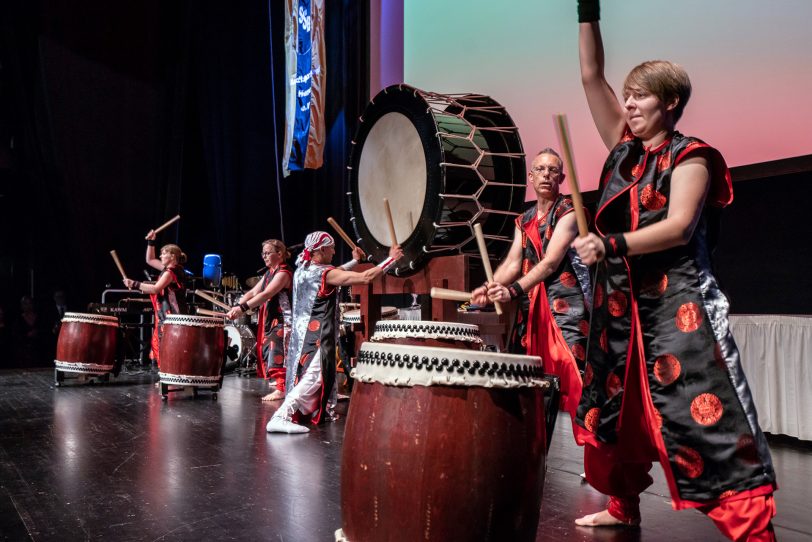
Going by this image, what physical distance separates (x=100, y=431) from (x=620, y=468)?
2.72 m

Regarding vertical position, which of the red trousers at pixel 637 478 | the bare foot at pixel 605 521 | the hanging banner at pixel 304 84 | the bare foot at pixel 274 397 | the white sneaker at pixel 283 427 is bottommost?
the bare foot at pixel 274 397

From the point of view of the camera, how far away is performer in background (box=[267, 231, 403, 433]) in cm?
360

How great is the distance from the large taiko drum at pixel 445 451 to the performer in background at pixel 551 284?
2.95ft

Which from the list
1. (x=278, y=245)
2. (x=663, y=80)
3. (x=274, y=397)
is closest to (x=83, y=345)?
(x=274, y=397)

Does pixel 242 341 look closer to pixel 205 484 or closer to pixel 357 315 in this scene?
pixel 357 315

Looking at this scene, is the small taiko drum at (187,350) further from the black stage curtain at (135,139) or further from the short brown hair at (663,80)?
the short brown hair at (663,80)

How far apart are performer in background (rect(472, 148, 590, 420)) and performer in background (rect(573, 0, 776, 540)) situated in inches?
24.1

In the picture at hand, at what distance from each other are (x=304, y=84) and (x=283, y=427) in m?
4.16

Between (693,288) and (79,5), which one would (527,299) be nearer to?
(693,288)

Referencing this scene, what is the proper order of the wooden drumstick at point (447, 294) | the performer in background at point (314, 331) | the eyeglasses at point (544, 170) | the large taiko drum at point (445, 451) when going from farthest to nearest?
the performer in background at point (314, 331) → the eyeglasses at point (544, 170) → the wooden drumstick at point (447, 294) → the large taiko drum at point (445, 451)

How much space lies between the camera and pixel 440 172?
310 centimetres

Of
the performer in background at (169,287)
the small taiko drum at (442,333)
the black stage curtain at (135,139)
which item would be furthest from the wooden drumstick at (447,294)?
the black stage curtain at (135,139)

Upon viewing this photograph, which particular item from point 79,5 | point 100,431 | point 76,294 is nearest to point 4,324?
point 76,294

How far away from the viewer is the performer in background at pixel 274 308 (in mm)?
4676
